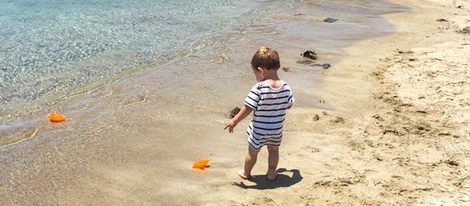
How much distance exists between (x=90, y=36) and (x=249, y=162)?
6.94 m

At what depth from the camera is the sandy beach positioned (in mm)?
4836

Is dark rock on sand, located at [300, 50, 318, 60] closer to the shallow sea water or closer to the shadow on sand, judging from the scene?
the shallow sea water

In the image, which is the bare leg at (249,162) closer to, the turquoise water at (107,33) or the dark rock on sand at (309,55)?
the turquoise water at (107,33)

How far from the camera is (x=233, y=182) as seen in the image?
5.08m

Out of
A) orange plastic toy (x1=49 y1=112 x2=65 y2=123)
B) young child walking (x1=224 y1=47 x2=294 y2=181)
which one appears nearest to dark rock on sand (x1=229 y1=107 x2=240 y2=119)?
young child walking (x1=224 y1=47 x2=294 y2=181)

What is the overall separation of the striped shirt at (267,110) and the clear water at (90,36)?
3996 mm

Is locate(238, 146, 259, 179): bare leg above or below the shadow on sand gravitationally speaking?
above

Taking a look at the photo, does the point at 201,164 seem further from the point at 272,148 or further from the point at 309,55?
the point at 309,55

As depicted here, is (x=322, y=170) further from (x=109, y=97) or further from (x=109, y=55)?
(x=109, y=55)

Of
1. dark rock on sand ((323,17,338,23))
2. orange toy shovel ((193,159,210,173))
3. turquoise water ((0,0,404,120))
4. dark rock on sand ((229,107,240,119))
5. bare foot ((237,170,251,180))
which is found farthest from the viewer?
dark rock on sand ((323,17,338,23))

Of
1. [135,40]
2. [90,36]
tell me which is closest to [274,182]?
[135,40]

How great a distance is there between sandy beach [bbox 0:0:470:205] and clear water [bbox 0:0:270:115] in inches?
38.5

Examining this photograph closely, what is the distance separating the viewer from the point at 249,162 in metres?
5.04

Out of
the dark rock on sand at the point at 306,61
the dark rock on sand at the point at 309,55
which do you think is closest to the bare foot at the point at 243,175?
the dark rock on sand at the point at 306,61
